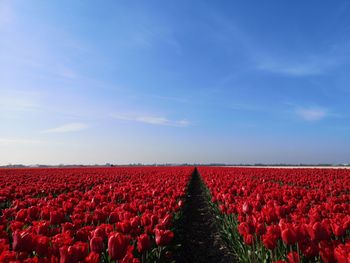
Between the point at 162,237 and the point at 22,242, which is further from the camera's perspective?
the point at 162,237

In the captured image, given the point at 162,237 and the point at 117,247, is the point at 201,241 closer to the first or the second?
the point at 162,237

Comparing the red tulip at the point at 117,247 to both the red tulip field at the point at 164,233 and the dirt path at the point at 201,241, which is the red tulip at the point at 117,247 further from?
the dirt path at the point at 201,241

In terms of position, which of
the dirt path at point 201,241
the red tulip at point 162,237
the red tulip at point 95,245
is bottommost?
the dirt path at point 201,241

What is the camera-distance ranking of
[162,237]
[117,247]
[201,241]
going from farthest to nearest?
[201,241] < [162,237] < [117,247]

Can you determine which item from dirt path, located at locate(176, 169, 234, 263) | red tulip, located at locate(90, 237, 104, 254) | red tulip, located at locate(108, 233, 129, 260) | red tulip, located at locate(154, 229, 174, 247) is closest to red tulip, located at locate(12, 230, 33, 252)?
red tulip, located at locate(90, 237, 104, 254)

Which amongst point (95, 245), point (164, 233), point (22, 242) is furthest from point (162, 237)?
point (22, 242)

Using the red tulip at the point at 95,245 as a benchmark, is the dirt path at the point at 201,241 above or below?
below

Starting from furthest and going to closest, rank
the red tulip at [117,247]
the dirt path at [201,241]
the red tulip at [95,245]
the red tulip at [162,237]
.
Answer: the dirt path at [201,241] < the red tulip at [162,237] < the red tulip at [95,245] < the red tulip at [117,247]

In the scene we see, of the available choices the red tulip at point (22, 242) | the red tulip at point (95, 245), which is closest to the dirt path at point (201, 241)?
the red tulip at point (95, 245)

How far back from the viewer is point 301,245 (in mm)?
3117

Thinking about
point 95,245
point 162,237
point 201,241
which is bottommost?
point 201,241

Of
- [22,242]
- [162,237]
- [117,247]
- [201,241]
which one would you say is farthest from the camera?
[201,241]

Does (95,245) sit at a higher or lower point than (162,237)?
higher

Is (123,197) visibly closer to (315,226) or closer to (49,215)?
(49,215)
